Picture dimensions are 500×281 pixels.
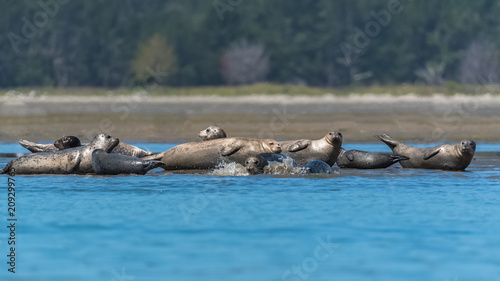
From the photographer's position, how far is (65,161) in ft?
45.4

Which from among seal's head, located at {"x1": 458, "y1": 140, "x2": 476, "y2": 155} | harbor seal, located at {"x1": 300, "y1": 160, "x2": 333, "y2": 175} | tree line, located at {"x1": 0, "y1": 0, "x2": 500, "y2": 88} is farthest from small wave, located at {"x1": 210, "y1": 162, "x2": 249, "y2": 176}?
tree line, located at {"x1": 0, "y1": 0, "x2": 500, "y2": 88}

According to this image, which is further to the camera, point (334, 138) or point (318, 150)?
point (318, 150)

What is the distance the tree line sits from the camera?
204ft

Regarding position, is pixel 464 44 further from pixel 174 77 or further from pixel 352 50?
pixel 174 77

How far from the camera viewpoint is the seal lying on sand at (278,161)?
44.1 ft

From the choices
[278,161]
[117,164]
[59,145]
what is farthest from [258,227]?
[59,145]

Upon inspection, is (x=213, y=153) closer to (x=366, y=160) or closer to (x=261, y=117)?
(x=366, y=160)

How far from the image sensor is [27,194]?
466 inches

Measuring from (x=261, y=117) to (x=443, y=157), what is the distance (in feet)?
51.6

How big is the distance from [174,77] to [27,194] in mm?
46134

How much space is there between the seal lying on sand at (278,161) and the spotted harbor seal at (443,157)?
190cm

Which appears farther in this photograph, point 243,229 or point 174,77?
point 174,77

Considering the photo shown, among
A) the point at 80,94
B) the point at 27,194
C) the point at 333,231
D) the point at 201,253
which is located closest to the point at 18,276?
the point at 201,253

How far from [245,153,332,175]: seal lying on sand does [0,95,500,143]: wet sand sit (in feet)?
28.8
